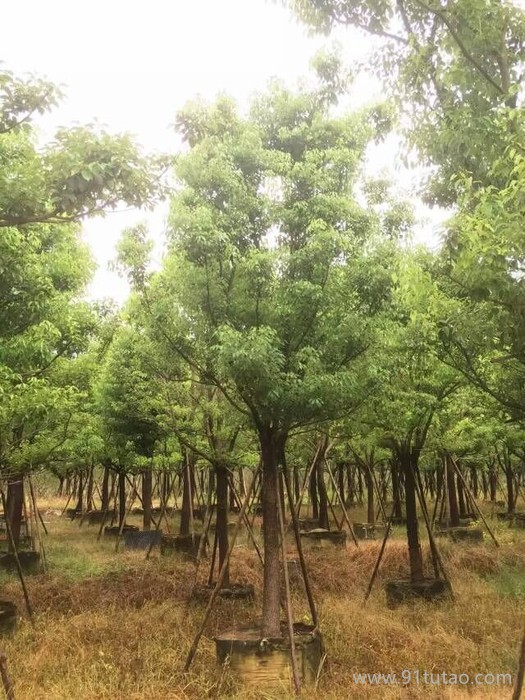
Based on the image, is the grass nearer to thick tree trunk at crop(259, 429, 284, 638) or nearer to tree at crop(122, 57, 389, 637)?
thick tree trunk at crop(259, 429, 284, 638)

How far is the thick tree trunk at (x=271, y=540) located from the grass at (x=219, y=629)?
104 centimetres

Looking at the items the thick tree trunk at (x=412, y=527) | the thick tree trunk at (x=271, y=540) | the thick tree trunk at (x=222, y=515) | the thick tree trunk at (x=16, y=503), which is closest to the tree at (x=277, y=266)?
the thick tree trunk at (x=271, y=540)

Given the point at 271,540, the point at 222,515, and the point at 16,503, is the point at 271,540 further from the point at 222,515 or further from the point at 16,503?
the point at 16,503

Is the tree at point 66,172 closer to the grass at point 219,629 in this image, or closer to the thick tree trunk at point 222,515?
the grass at point 219,629

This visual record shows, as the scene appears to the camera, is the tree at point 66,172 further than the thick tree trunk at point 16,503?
No

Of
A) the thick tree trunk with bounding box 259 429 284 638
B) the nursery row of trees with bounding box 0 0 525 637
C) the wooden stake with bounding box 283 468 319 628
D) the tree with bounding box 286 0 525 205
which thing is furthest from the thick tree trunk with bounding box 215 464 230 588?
the tree with bounding box 286 0 525 205

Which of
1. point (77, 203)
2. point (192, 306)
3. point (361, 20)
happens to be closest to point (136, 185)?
point (77, 203)

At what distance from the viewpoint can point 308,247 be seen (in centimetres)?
898

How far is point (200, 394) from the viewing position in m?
16.0

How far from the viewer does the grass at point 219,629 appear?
8.36 m

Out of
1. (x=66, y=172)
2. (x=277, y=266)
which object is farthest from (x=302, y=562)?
(x=66, y=172)

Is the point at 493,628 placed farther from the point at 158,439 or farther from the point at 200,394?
the point at 158,439

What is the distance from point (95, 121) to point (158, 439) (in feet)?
54.3

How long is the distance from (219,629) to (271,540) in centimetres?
301
